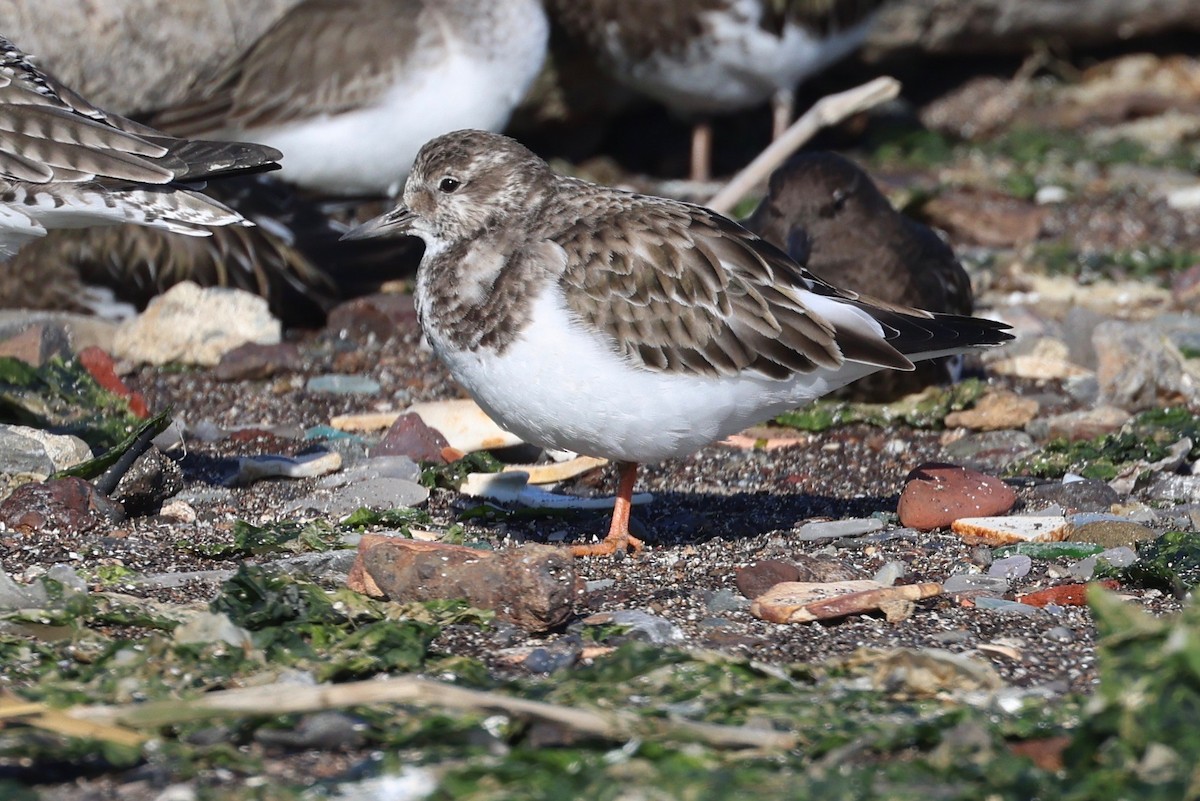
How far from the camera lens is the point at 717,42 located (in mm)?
8328

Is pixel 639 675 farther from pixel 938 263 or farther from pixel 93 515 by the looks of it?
pixel 938 263

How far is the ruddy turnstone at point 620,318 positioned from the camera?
4.10 m

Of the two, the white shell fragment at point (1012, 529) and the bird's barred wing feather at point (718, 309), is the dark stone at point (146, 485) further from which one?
the white shell fragment at point (1012, 529)

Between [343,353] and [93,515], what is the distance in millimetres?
2164

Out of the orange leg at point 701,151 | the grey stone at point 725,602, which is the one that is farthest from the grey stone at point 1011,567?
the orange leg at point 701,151

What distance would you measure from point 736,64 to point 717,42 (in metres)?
0.17

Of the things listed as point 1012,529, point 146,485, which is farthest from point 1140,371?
point 146,485

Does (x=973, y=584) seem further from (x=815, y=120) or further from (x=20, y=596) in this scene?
(x=815, y=120)

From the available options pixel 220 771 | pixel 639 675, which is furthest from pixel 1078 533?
pixel 220 771

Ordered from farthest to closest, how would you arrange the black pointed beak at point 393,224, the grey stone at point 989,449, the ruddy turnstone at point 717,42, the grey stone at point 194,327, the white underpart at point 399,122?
the ruddy turnstone at point 717,42
the white underpart at point 399,122
the grey stone at point 194,327
the grey stone at point 989,449
the black pointed beak at point 393,224

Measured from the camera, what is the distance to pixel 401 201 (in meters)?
4.61

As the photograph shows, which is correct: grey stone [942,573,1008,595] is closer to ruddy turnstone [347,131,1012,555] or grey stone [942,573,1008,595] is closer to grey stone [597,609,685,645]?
ruddy turnstone [347,131,1012,555]

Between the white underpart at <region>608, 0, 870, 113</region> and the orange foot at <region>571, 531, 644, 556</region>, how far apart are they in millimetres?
4515

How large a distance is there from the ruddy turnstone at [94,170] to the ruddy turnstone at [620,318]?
23.3 inches
